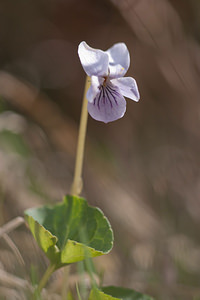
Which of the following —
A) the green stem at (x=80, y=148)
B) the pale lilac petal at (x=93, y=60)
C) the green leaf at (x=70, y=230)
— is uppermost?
the pale lilac petal at (x=93, y=60)

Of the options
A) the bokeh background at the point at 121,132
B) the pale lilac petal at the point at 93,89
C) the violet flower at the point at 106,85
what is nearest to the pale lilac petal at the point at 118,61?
the violet flower at the point at 106,85

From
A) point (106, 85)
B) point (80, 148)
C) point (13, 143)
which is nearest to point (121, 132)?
point (13, 143)

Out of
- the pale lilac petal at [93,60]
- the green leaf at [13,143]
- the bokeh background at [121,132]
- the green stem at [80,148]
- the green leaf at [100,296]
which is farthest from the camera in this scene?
the green leaf at [13,143]

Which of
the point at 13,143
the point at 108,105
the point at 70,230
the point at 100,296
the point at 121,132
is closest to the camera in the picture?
the point at 100,296

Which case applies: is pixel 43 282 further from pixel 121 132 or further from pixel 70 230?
pixel 121 132

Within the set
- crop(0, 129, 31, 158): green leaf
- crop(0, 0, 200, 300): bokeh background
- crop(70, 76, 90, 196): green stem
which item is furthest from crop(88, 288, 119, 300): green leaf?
crop(0, 129, 31, 158): green leaf

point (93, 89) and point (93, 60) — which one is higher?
point (93, 60)

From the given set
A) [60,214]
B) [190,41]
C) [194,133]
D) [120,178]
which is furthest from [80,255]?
[190,41]

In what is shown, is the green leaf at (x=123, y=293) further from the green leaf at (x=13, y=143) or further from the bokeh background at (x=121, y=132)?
the green leaf at (x=13, y=143)
